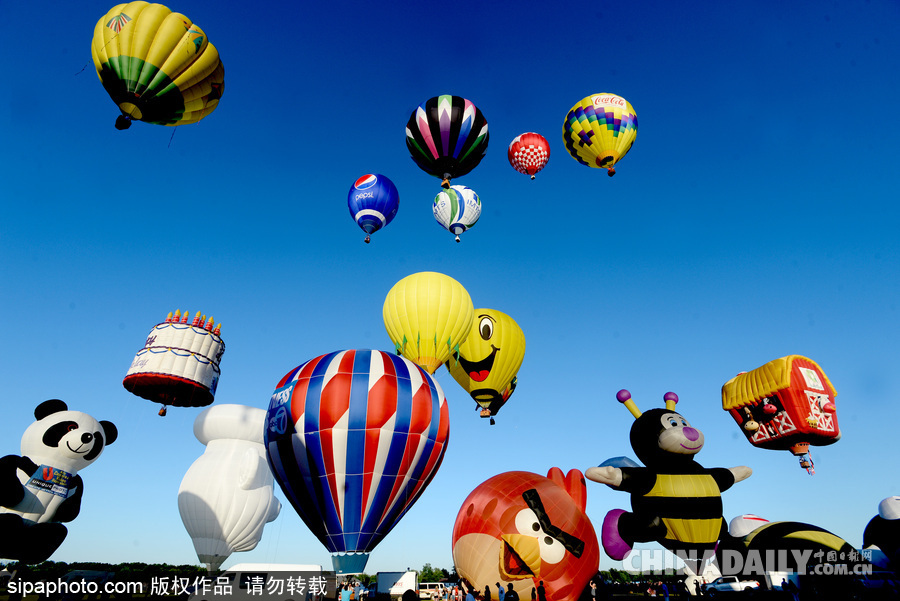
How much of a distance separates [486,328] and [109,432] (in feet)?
37.2

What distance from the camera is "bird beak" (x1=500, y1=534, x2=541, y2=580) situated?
38.5 feet

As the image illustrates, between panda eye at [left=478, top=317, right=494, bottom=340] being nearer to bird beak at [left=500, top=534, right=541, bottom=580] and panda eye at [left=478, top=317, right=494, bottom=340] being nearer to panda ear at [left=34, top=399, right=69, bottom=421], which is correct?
bird beak at [left=500, top=534, right=541, bottom=580]

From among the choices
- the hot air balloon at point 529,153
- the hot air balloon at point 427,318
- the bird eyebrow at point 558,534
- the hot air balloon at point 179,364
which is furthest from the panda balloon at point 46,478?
the hot air balloon at point 529,153

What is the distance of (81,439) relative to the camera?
554 inches

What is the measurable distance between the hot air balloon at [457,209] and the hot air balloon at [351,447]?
9.86 meters

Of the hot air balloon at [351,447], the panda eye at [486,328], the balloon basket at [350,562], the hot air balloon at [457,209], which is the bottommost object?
the balloon basket at [350,562]

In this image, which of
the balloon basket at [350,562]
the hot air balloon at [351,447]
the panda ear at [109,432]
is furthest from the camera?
the panda ear at [109,432]

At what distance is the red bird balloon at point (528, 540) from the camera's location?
38.7ft

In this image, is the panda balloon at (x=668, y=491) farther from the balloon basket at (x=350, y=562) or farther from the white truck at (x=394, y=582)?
the white truck at (x=394, y=582)

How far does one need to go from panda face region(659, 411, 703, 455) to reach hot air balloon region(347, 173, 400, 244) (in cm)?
1205

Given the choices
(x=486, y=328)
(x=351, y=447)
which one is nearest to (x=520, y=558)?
(x=351, y=447)

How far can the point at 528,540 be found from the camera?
39.0 ft

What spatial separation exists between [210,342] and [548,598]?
1317cm

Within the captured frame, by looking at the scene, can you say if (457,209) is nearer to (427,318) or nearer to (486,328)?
(486,328)
